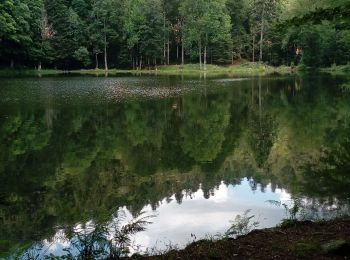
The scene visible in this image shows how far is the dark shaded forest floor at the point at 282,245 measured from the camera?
20.7 feet

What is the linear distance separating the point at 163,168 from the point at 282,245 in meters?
7.98

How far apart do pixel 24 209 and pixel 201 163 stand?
6.74m

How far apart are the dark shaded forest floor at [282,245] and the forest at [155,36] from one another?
70495mm

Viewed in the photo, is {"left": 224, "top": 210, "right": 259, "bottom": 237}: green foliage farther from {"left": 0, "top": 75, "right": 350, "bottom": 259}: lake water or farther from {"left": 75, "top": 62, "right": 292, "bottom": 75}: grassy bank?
{"left": 75, "top": 62, "right": 292, "bottom": 75}: grassy bank

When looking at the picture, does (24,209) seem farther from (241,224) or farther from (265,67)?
(265,67)

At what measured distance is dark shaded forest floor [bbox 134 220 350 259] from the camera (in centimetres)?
631

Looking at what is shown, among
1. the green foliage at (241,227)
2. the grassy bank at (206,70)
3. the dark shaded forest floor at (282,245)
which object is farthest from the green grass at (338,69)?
the dark shaded forest floor at (282,245)

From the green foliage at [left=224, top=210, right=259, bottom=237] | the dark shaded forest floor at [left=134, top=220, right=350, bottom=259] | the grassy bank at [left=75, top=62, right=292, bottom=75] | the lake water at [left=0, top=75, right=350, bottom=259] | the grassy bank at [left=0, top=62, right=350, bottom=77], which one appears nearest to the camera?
the dark shaded forest floor at [left=134, top=220, right=350, bottom=259]

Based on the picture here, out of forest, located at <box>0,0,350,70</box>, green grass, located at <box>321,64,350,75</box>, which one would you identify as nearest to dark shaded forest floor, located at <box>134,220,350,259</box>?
green grass, located at <box>321,64,350,75</box>

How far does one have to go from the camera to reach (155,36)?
286 ft

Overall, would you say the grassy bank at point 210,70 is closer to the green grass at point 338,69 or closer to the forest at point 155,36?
the forest at point 155,36

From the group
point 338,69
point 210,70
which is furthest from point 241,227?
point 210,70

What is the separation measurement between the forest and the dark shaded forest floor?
231 ft

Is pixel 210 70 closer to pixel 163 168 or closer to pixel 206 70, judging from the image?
pixel 206 70
